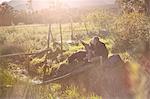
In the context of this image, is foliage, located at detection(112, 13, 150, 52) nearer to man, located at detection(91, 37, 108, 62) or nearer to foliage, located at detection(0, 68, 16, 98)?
man, located at detection(91, 37, 108, 62)

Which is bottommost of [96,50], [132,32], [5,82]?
[132,32]

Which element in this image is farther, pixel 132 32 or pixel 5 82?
pixel 132 32

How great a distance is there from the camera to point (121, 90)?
341 inches

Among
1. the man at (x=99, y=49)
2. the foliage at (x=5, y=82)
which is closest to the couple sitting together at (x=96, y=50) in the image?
the man at (x=99, y=49)

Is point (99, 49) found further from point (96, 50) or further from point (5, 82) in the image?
point (5, 82)

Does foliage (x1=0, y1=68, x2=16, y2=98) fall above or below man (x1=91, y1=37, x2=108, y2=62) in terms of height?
below

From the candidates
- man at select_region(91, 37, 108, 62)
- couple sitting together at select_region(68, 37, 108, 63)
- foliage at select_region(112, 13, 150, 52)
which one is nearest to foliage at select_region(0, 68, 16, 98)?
couple sitting together at select_region(68, 37, 108, 63)

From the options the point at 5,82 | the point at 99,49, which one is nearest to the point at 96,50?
the point at 99,49

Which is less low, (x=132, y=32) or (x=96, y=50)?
(x=96, y=50)

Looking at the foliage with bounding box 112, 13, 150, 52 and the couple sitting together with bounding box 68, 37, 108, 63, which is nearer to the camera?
the couple sitting together with bounding box 68, 37, 108, 63

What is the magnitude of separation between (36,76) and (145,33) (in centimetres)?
473

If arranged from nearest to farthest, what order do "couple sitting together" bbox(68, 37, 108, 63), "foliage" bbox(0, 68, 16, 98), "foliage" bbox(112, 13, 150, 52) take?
"foliage" bbox(0, 68, 16, 98)
"couple sitting together" bbox(68, 37, 108, 63)
"foliage" bbox(112, 13, 150, 52)

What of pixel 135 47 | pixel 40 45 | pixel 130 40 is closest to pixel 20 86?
pixel 135 47

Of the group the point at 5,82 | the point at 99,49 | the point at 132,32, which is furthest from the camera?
the point at 132,32
